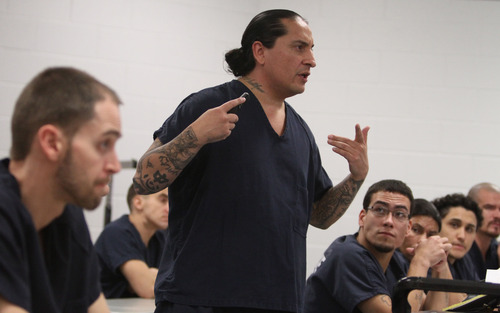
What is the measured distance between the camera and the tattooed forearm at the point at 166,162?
67.6 inches

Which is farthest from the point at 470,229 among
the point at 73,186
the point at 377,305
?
the point at 73,186

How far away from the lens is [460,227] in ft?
12.0

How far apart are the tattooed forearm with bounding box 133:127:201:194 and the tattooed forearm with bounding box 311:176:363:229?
0.63m

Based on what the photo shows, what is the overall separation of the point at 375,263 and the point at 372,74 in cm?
212

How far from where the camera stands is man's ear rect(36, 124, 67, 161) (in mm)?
1161

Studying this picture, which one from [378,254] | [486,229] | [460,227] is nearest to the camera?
[378,254]

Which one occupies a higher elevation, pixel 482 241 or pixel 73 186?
pixel 73 186

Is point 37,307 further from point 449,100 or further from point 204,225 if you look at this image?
point 449,100

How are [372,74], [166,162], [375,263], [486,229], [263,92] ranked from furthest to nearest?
[372,74] < [486,229] < [375,263] < [263,92] < [166,162]

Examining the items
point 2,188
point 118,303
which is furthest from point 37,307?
point 118,303

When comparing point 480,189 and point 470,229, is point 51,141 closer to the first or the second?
point 470,229

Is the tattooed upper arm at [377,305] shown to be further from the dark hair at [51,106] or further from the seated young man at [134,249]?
the dark hair at [51,106]

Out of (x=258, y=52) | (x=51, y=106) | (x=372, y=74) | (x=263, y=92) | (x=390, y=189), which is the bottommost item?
(x=390, y=189)

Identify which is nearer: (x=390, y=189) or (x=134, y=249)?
(x=390, y=189)
